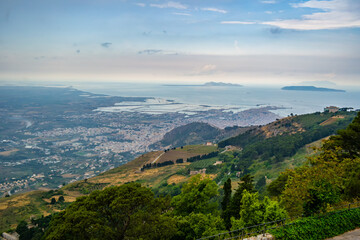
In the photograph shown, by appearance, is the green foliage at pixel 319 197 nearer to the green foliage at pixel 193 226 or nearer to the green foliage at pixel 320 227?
the green foliage at pixel 320 227

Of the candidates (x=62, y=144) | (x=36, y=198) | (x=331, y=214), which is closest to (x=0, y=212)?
(x=36, y=198)

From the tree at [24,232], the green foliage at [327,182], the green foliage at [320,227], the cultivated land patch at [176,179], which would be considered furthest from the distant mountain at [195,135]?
the green foliage at [320,227]

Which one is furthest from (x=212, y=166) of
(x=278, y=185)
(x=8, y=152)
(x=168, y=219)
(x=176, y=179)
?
(x=8, y=152)

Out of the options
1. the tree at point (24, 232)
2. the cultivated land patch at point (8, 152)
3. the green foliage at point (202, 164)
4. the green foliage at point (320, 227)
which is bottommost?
the cultivated land patch at point (8, 152)

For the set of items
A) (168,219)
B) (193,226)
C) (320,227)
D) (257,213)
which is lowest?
(193,226)

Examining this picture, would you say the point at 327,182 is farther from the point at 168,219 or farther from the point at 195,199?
the point at 195,199

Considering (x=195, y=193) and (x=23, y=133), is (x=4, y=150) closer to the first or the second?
(x=23, y=133)
